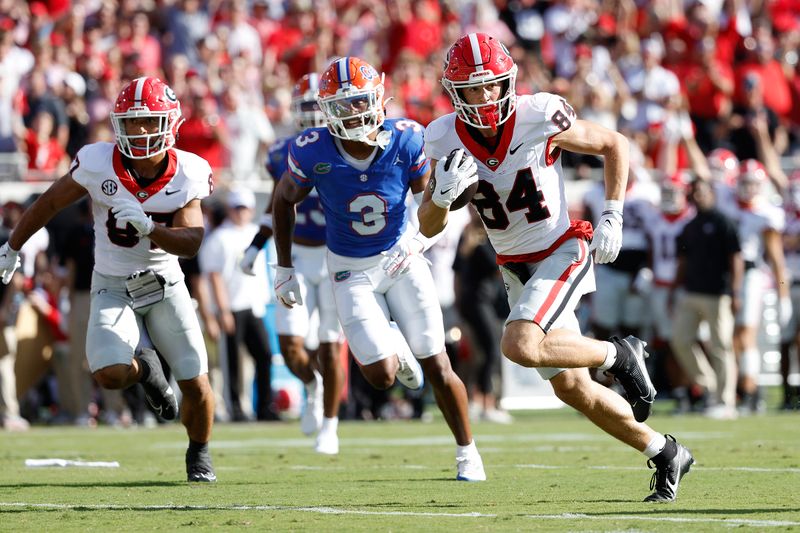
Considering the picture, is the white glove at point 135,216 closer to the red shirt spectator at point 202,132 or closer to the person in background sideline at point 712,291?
the red shirt spectator at point 202,132

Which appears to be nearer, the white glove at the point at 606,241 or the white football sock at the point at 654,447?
the white glove at the point at 606,241

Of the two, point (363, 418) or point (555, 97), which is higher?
point (555, 97)

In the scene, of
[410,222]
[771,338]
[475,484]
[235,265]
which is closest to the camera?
[475,484]

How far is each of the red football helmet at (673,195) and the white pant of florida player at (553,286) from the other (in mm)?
6671

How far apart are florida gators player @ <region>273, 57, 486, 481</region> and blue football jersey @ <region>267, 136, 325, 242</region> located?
5.04 feet

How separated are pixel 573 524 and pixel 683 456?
1.01 meters

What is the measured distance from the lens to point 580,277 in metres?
5.86

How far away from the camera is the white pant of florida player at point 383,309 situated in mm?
6965

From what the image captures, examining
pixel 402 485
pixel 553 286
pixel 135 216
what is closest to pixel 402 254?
pixel 402 485

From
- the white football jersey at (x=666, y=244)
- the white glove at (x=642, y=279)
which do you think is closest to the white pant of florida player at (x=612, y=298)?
the white glove at (x=642, y=279)

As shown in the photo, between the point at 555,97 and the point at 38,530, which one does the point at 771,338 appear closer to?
the point at 555,97

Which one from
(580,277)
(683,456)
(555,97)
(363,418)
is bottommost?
(363,418)

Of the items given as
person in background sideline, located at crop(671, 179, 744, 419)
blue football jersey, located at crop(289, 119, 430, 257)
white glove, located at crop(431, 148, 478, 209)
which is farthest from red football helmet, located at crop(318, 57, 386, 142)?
person in background sideline, located at crop(671, 179, 744, 419)

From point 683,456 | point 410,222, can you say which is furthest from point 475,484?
point 410,222
